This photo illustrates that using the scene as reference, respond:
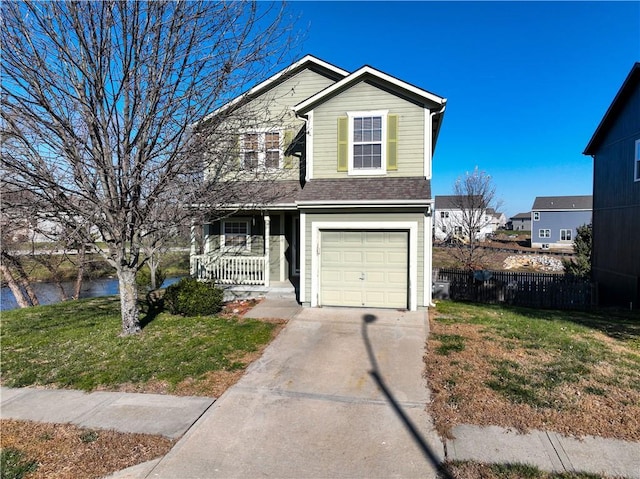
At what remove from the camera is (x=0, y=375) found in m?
5.63

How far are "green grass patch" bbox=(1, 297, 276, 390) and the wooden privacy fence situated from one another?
8333 mm

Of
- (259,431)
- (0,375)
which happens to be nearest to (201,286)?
(0,375)

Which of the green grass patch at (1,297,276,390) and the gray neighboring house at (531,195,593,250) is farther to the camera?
the gray neighboring house at (531,195,593,250)

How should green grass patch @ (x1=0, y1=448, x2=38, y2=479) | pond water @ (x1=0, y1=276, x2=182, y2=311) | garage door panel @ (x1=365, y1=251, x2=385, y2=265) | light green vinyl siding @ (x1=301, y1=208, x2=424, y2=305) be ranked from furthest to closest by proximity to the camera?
1. pond water @ (x1=0, y1=276, x2=182, y2=311)
2. garage door panel @ (x1=365, y1=251, x2=385, y2=265)
3. light green vinyl siding @ (x1=301, y1=208, x2=424, y2=305)
4. green grass patch @ (x1=0, y1=448, x2=38, y2=479)

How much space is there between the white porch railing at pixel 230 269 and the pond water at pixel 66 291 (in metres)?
9.98

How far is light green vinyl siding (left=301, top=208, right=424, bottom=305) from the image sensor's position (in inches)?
350

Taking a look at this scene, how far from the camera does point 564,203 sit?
48281 mm

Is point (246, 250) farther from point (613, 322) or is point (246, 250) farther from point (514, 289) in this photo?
point (613, 322)

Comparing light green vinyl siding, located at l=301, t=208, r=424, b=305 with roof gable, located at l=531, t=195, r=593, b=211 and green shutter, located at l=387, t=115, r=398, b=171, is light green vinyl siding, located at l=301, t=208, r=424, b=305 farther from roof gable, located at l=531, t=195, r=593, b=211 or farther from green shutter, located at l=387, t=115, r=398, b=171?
roof gable, located at l=531, t=195, r=593, b=211

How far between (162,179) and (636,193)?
52.2ft

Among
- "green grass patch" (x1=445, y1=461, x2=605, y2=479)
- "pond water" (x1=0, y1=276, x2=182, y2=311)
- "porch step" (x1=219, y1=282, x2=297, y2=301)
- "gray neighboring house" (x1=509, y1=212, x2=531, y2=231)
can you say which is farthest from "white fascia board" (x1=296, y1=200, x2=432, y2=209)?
"gray neighboring house" (x1=509, y1=212, x2=531, y2=231)

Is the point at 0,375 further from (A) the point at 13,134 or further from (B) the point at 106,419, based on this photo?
(A) the point at 13,134

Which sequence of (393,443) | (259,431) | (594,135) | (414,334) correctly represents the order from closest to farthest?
(393,443) < (259,431) < (414,334) < (594,135)

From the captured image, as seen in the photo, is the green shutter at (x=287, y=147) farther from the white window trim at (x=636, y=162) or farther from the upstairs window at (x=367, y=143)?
the white window trim at (x=636, y=162)
